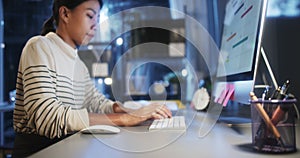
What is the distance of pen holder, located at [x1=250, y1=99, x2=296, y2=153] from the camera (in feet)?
2.14

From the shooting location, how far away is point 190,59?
275 centimetres

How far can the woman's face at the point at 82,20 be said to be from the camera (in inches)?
56.2

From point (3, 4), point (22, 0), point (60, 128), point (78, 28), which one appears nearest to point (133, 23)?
point (22, 0)

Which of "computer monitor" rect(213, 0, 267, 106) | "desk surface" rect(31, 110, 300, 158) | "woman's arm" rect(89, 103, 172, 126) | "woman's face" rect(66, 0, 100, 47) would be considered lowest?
"desk surface" rect(31, 110, 300, 158)

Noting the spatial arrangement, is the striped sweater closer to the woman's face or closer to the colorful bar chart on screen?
the woman's face

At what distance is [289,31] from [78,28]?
0.95 metres

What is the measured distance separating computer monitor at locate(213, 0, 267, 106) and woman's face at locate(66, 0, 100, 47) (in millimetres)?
608

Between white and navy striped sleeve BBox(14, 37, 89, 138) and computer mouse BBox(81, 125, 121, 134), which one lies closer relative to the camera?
computer mouse BBox(81, 125, 121, 134)

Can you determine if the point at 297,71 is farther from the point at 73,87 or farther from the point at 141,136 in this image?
the point at 73,87

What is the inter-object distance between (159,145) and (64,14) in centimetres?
89

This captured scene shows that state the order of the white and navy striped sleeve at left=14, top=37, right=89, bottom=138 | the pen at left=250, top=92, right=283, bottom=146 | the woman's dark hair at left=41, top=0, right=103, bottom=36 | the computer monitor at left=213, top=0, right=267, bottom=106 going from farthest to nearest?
Result: the woman's dark hair at left=41, top=0, right=103, bottom=36 → the white and navy striped sleeve at left=14, top=37, right=89, bottom=138 → the computer monitor at left=213, top=0, right=267, bottom=106 → the pen at left=250, top=92, right=283, bottom=146

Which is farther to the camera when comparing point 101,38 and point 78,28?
point 101,38

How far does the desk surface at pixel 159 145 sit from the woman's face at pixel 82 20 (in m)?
0.62

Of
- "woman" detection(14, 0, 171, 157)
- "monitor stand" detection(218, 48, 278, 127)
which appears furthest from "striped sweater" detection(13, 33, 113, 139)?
"monitor stand" detection(218, 48, 278, 127)
